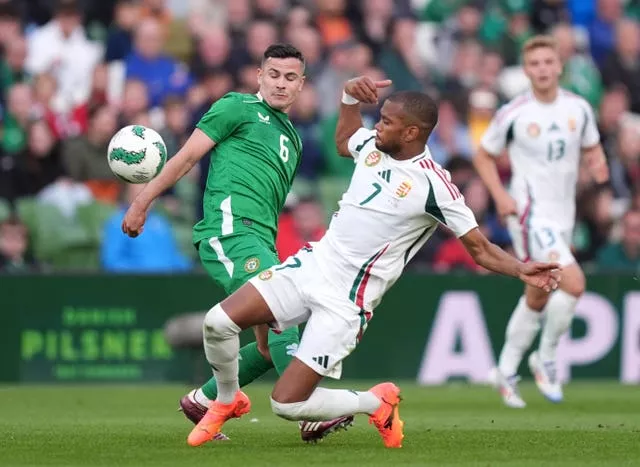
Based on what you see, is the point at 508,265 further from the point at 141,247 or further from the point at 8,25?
the point at 8,25

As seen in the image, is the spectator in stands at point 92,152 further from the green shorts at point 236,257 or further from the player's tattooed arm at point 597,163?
the green shorts at point 236,257

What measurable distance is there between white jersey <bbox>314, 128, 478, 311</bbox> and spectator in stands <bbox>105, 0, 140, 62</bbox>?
35.1ft

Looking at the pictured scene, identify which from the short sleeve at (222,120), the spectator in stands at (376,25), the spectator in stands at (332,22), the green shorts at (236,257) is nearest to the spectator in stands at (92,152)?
the spectator in stands at (332,22)

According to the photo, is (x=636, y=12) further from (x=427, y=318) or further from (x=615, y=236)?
(x=427, y=318)

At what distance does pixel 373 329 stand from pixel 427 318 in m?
0.60

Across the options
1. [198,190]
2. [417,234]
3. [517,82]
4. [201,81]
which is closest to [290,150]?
[417,234]

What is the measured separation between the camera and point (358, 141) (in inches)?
371

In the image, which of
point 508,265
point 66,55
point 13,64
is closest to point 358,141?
point 508,265

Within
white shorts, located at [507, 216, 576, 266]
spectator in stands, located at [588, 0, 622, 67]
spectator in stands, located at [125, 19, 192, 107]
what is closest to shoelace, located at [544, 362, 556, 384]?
white shorts, located at [507, 216, 576, 266]

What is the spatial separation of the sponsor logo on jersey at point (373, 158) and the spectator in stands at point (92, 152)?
345 inches

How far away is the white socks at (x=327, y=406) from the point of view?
28.9 feet

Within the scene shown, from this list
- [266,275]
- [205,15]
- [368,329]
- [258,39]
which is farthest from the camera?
[205,15]

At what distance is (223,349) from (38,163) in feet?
30.0

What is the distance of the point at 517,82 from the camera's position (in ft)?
68.7
